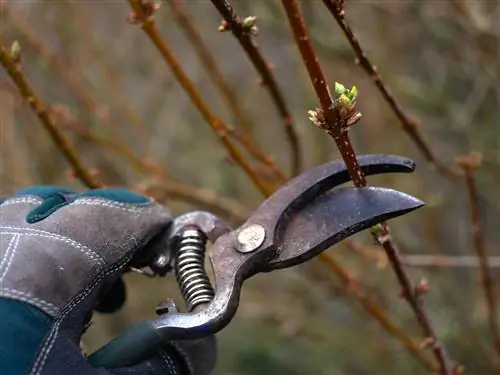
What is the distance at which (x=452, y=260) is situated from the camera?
175cm

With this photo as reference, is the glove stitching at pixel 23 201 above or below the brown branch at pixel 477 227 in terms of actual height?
above

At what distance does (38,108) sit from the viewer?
3.56ft

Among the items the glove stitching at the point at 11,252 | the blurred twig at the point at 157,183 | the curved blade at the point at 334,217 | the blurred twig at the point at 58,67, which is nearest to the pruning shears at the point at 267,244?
the curved blade at the point at 334,217

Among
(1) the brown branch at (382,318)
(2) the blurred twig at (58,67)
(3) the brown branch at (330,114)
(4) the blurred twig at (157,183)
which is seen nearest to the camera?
(3) the brown branch at (330,114)

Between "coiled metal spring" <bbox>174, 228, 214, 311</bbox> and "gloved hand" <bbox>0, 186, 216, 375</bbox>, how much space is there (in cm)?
4

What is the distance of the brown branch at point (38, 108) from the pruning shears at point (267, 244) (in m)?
0.37

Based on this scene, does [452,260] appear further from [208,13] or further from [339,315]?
[208,13]

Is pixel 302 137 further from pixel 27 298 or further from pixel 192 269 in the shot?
pixel 27 298

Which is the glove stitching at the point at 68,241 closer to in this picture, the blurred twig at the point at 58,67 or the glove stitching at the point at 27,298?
the glove stitching at the point at 27,298

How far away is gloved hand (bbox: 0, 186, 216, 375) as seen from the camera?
2.39 feet

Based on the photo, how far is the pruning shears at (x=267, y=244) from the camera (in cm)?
76

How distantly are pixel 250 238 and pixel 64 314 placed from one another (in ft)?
0.77

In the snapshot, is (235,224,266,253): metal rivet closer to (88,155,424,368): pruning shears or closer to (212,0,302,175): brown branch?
(88,155,424,368): pruning shears

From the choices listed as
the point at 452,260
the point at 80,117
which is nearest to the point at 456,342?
the point at 452,260
